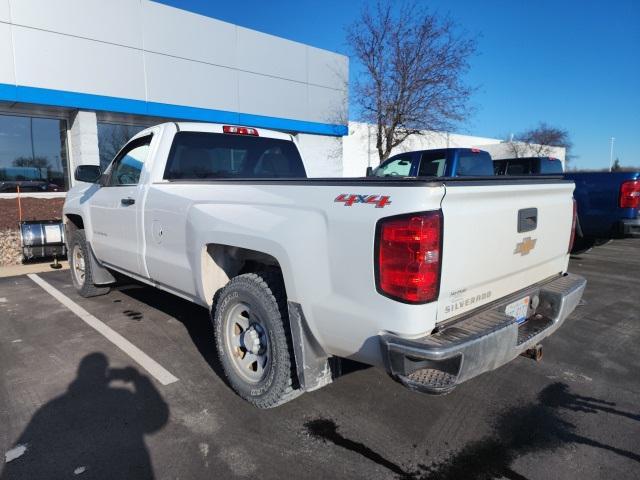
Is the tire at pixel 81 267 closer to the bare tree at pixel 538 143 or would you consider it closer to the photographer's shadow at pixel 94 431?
the photographer's shadow at pixel 94 431

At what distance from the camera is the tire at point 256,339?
280cm

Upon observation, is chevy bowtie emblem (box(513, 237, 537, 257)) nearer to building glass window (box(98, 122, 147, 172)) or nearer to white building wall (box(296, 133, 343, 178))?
building glass window (box(98, 122, 147, 172))

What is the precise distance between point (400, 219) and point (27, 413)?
9.45 feet

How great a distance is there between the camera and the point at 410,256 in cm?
212

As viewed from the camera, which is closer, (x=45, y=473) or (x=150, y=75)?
(x=45, y=473)

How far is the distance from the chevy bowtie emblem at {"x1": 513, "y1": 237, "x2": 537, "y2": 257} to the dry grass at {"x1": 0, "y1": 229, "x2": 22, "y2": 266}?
31.2ft

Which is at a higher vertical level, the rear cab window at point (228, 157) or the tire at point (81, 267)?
the rear cab window at point (228, 157)

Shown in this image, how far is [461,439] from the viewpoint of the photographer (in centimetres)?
276

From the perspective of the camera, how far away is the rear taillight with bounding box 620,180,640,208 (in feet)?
20.7

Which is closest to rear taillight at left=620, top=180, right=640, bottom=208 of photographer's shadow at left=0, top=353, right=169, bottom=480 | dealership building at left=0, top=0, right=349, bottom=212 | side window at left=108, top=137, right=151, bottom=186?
side window at left=108, top=137, right=151, bottom=186

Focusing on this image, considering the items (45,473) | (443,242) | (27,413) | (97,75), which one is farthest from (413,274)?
(97,75)

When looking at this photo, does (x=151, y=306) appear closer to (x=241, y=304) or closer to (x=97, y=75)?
(x=241, y=304)

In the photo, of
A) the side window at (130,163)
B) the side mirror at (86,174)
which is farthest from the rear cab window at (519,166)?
the side mirror at (86,174)

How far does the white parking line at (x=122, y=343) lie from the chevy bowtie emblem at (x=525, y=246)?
2732 mm
